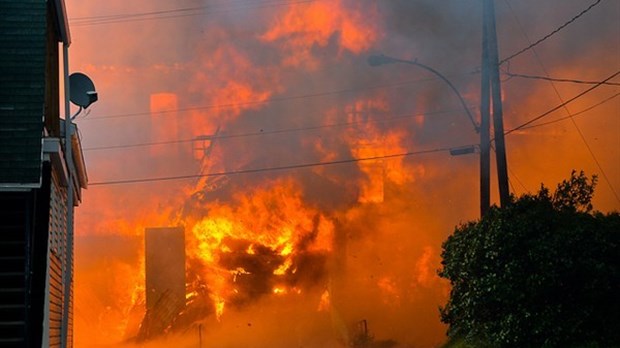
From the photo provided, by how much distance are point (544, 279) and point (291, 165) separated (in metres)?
16.8

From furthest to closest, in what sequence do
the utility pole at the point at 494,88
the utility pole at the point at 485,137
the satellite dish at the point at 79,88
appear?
the utility pole at the point at 485,137, the utility pole at the point at 494,88, the satellite dish at the point at 79,88

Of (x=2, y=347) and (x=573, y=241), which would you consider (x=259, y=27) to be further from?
(x=2, y=347)

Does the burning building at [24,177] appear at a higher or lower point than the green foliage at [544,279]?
higher

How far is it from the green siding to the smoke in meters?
18.2

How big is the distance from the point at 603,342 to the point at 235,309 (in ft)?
60.1

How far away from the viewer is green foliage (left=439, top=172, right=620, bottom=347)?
13.1 meters

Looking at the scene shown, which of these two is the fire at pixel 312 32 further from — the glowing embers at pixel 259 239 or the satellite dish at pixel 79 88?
the satellite dish at pixel 79 88

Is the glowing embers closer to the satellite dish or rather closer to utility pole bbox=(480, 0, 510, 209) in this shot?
utility pole bbox=(480, 0, 510, 209)

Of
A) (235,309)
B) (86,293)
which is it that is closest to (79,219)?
(86,293)

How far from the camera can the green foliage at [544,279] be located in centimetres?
1307

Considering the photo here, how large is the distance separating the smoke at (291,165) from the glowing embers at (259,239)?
5 centimetres

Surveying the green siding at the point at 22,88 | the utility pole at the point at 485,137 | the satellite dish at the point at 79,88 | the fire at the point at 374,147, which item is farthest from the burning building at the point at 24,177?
the fire at the point at 374,147

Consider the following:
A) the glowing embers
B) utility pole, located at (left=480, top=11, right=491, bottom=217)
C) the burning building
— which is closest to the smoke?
the glowing embers

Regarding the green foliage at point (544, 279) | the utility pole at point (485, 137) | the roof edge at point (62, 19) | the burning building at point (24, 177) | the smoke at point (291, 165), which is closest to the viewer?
the burning building at point (24, 177)
